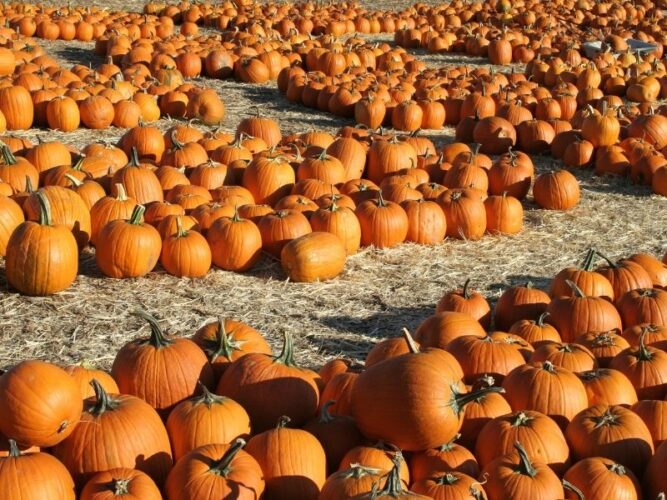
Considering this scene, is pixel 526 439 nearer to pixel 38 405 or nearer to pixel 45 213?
pixel 38 405

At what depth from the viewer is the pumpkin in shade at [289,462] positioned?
3312mm

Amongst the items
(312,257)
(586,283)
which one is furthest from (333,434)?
(312,257)

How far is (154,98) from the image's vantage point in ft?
36.4

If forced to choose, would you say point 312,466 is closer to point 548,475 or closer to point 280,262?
point 548,475

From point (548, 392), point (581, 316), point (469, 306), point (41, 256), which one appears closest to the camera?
point (548, 392)

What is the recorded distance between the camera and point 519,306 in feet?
18.2

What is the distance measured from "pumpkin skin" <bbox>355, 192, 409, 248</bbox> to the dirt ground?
10 centimetres

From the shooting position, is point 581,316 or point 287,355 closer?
point 287,355

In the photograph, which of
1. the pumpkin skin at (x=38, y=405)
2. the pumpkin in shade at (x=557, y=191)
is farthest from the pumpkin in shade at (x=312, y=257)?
the pumpkin skin at (x=38, y=405)

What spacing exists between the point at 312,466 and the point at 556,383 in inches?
48.9

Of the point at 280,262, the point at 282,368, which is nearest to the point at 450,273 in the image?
Answer: the point at 280,262

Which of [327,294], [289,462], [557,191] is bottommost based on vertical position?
[327,294]

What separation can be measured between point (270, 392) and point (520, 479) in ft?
3.52

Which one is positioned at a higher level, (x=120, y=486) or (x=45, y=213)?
(x=120, y=486)
